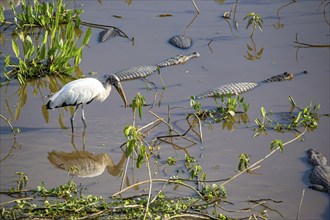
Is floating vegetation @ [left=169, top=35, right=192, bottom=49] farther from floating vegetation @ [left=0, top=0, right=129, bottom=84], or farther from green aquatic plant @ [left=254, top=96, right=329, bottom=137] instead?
green aquatic plant @ [left=254, top=96, right=329, bottom=137]

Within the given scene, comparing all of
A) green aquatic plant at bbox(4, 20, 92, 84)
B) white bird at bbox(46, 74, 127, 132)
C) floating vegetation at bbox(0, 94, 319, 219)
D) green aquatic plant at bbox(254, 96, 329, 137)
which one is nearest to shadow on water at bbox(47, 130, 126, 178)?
floating vegetation at bbox(0, 94, 319, 219)

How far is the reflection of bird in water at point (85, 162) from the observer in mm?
6738

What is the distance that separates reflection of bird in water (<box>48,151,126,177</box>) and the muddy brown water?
1 centimetres

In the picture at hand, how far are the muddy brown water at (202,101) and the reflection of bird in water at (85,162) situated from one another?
1 centimetres

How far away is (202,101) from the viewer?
8.32m

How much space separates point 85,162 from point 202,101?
1.92 m

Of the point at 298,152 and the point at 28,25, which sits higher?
the point at 28,25

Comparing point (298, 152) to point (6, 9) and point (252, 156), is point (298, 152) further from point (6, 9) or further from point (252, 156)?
point (6, 9)

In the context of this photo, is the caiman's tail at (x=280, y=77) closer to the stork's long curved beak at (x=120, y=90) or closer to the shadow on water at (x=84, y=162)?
the stork's long curved beak at (x=120, y=90)

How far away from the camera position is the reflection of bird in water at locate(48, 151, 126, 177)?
674 cm

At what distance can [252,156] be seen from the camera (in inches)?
277

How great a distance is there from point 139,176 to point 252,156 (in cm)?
122

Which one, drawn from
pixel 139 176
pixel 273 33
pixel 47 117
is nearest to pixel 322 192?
pixel 139 176

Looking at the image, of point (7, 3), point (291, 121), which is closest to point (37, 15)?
point (7, 3)
